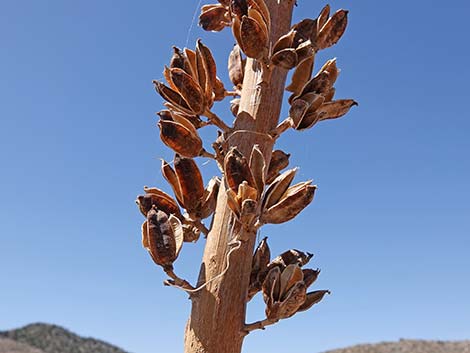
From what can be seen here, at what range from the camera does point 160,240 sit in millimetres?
1338

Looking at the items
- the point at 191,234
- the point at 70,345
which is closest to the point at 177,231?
the point at 191,234

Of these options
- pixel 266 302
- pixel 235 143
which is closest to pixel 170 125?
pixel 235 143

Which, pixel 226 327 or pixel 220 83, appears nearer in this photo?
pixel 226 327

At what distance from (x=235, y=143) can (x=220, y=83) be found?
30cm

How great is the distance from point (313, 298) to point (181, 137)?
20.9 inches

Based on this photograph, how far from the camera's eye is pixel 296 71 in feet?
5.28

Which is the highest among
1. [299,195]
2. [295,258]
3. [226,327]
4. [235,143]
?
[235,143]

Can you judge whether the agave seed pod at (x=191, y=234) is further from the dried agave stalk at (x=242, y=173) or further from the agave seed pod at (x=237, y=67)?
the agave seed pod at (x=237, y=67)

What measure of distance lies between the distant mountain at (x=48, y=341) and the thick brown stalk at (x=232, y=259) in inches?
1270

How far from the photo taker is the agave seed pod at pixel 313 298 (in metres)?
1.39

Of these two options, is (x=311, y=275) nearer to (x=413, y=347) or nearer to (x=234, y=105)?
(x=234, y=105)

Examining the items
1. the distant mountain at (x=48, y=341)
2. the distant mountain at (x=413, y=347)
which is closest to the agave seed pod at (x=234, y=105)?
the distant mountain at (x=413, y=347)

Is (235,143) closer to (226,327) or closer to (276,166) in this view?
(276,166)

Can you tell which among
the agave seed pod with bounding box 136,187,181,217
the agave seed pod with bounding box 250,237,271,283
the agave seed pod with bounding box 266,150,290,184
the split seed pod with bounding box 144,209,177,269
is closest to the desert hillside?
the agave seed pod with bounding box 266,150,290,184
